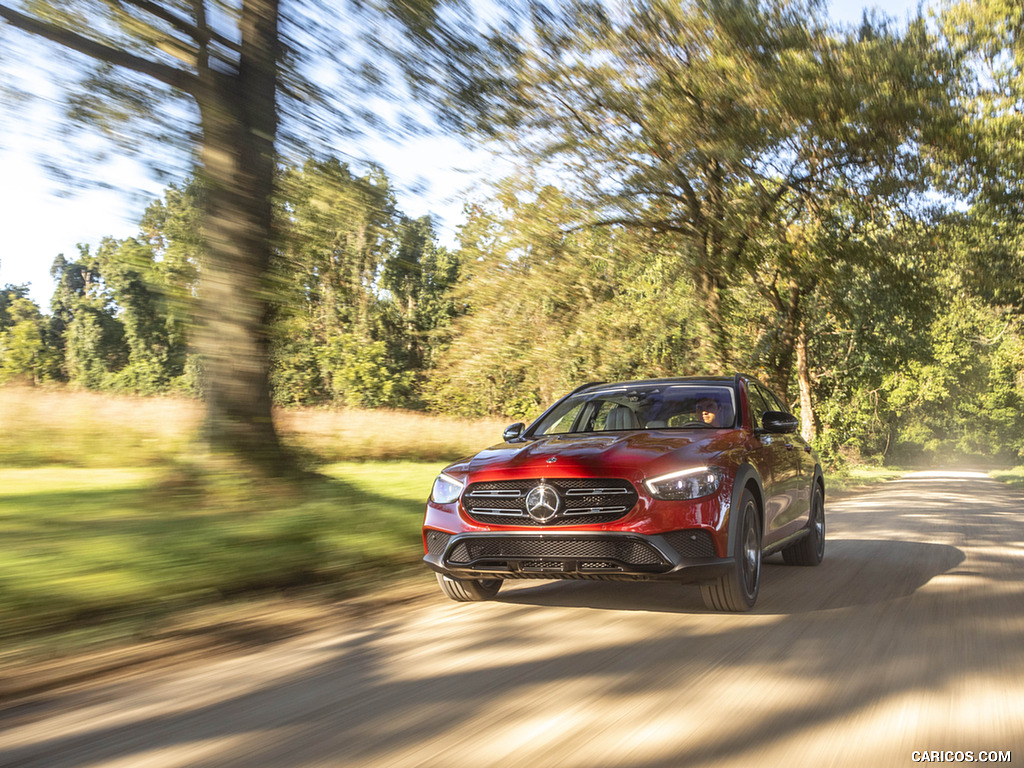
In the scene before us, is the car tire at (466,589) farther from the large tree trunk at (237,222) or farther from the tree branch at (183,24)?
the tree branch at (183,24)

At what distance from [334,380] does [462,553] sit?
869 inches

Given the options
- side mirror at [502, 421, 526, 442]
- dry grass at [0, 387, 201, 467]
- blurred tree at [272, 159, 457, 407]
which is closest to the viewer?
side mirror at [502, 421, 526, 442]

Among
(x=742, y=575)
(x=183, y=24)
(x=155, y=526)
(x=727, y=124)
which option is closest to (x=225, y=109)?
(x=183, y=24)

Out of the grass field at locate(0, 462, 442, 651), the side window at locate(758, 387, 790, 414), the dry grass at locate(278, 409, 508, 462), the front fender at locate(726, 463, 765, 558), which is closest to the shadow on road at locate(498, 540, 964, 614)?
the front fender at locate(726, 463, 765, 558)

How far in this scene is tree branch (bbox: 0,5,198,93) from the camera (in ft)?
26.4

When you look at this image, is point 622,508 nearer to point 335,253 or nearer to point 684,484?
point 684,484

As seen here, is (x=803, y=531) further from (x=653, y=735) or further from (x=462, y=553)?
(x=653, y=735)

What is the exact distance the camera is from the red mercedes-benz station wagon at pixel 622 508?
5746 mm

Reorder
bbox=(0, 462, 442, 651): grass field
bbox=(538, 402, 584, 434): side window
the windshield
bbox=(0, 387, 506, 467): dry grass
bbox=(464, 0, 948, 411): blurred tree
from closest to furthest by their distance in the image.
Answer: bbox=(0, 462, 442, 651): grass field → the windshield → bbox=(538, 402, 584, 434): side window → bbox=(0, 387, 506, 467): dry grass → bbox=(464, 0, 948, 411): blurred tree

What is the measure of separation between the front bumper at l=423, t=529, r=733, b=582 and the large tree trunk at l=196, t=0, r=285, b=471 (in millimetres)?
3551

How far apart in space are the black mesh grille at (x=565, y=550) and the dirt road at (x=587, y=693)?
43cm

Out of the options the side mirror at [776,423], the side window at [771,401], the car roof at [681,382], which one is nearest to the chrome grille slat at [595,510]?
the side mirror at [776,423]

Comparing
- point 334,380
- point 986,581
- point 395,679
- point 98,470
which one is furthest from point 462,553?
point 334,380

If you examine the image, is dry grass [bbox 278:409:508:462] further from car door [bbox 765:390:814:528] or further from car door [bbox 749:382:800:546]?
car door [bbox 749:382:800:546]
